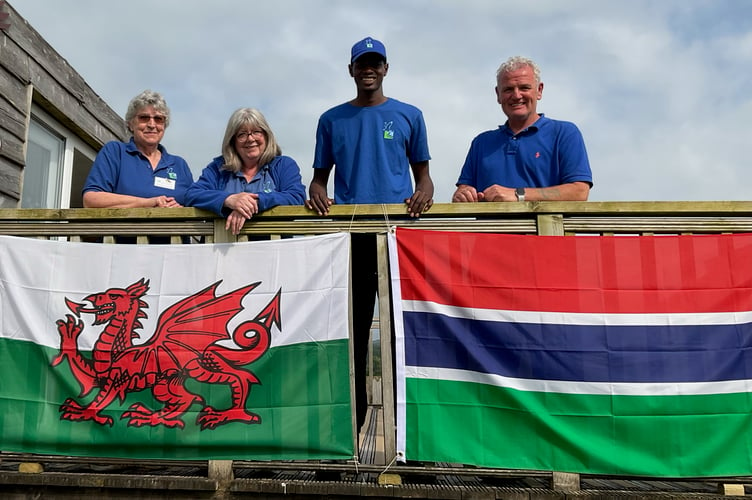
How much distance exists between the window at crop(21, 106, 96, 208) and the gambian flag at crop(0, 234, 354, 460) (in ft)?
8.91

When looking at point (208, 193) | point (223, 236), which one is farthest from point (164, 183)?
point (223, 236)

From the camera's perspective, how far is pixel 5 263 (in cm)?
326

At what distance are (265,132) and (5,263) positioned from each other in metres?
1.67

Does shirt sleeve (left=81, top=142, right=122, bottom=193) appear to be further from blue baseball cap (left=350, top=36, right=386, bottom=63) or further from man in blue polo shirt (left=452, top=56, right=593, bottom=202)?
Result: man in blue polo shirt (left=452, top=56, right=593, bottom=202)

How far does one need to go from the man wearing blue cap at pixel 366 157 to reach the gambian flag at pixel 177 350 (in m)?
0.38

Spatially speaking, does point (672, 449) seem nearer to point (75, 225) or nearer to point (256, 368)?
point (256, 368)

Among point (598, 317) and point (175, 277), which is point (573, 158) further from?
point (175, 277)

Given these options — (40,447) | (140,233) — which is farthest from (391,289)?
(40,447)

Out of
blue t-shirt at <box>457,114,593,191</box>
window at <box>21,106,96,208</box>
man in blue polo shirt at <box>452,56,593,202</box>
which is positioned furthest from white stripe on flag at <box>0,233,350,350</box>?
window at <box>21,106,96,208</box>

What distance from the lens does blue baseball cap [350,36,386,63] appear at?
3641 millimetres

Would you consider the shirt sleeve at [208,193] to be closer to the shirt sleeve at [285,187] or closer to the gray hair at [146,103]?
the shirt sleeve at [285,187]

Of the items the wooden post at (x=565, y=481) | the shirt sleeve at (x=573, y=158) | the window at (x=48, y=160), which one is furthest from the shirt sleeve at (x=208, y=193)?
the window at (x=48, y=160)

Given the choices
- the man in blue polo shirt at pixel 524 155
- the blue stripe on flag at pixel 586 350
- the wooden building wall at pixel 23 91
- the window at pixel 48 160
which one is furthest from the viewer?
the window at pixel 48 160

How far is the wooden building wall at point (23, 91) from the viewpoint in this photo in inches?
190
